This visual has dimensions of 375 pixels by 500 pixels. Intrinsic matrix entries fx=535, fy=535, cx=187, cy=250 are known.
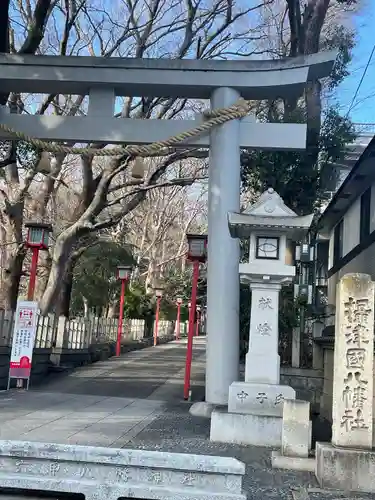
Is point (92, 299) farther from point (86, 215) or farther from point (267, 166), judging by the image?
point (267, 166)

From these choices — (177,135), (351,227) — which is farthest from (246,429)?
(351,227)

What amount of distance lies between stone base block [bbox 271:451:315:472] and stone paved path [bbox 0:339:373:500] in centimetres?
12

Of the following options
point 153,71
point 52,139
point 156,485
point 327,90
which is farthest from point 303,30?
point 156,485

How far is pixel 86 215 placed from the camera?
55.0 ft

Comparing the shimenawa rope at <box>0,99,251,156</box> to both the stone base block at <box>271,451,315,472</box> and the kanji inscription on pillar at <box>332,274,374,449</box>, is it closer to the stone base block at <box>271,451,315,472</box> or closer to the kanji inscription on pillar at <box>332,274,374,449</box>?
the kanji inscription on pillar at <box>332,274,374,449</box>

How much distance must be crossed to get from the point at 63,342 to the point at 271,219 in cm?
1030

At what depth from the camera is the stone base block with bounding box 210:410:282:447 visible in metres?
7.69

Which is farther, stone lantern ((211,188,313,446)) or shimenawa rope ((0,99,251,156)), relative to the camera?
shimenawa rope ((0,99,251,156))

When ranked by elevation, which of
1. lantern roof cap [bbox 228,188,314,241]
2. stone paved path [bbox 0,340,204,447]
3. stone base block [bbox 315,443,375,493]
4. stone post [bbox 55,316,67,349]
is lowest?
stone paved path [bbox 0,340,204,447]

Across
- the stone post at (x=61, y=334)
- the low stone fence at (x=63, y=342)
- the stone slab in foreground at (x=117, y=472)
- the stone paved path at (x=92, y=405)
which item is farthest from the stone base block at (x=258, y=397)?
the stone post at (x=61, y=334)

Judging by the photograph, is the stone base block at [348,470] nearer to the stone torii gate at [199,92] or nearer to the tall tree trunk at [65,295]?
the stone torii gate at [199,92]

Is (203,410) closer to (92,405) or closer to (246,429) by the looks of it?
(246,429)

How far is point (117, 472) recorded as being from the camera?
4.57 m

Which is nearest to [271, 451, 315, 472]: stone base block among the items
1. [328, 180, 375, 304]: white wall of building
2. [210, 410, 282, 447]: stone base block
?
[210, 410, 282, 447]: stone base block
